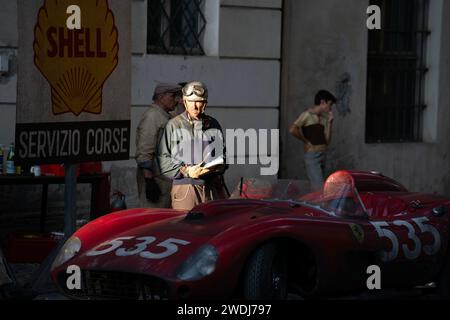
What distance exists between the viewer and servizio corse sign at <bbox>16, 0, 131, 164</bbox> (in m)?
8.49

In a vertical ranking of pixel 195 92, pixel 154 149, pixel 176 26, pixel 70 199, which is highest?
pixel 176 26

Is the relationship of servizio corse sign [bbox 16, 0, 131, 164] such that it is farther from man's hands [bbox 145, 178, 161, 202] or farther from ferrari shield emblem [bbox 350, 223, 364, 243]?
ferrari shield emblem [bbox 350, 223, 364, 243]

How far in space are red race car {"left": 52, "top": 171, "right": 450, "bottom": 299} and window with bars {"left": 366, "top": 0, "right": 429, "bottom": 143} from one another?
6.86m

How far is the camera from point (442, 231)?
8352 mm

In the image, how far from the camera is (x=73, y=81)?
8.77 m

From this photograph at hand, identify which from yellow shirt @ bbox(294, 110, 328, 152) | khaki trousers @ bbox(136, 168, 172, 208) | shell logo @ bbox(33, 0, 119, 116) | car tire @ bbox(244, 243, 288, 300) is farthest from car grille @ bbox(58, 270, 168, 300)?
yellow shirt @ bbox(294, 110, 328, 152)

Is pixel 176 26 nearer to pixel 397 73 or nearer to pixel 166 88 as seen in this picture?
pixel 166 88

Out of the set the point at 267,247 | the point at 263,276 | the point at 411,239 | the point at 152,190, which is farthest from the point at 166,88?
the point at 263,276

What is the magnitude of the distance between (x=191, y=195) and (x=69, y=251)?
74.8 inches

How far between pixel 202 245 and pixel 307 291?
90 cm

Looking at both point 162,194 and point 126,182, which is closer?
point 162,194

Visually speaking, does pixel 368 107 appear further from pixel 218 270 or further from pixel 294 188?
pixel 218 270

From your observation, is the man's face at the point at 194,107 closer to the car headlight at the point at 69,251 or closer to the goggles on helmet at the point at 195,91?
the goggles on helmet at the point at 195,91

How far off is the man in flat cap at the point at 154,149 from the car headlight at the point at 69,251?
2.22 metres
